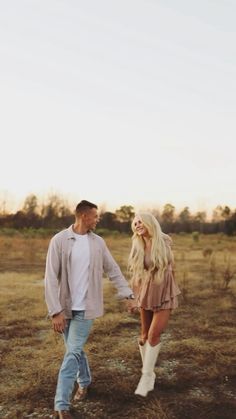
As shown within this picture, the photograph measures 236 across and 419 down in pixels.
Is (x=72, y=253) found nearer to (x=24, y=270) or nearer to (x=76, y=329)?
(x=76, y=329)

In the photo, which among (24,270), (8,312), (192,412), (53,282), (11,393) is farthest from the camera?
(24,270)

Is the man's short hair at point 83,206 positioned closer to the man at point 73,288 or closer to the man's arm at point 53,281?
the man at point 73,288

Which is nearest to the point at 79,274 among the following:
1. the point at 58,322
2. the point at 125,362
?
the point at 58,322

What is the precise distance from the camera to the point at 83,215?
4.33 m

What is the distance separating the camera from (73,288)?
4.23m

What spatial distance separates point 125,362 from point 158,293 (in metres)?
1.64

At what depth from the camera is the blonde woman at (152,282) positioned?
15.6ft

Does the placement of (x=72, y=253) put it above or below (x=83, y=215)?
below

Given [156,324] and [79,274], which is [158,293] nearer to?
[156,324]

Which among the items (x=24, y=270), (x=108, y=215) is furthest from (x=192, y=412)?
(x=108, y=215)

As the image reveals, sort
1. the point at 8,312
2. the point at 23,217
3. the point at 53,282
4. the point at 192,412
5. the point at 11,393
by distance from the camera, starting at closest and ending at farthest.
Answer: the point at 53,282
the point at 192,412
the point at 11,393
the point at 8,312
the point at 23,217

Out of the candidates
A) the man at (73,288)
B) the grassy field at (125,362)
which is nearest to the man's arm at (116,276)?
the man at (73,288)

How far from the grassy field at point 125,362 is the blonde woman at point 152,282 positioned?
0.35 metres

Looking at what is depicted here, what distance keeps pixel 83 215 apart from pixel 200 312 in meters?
5.43
